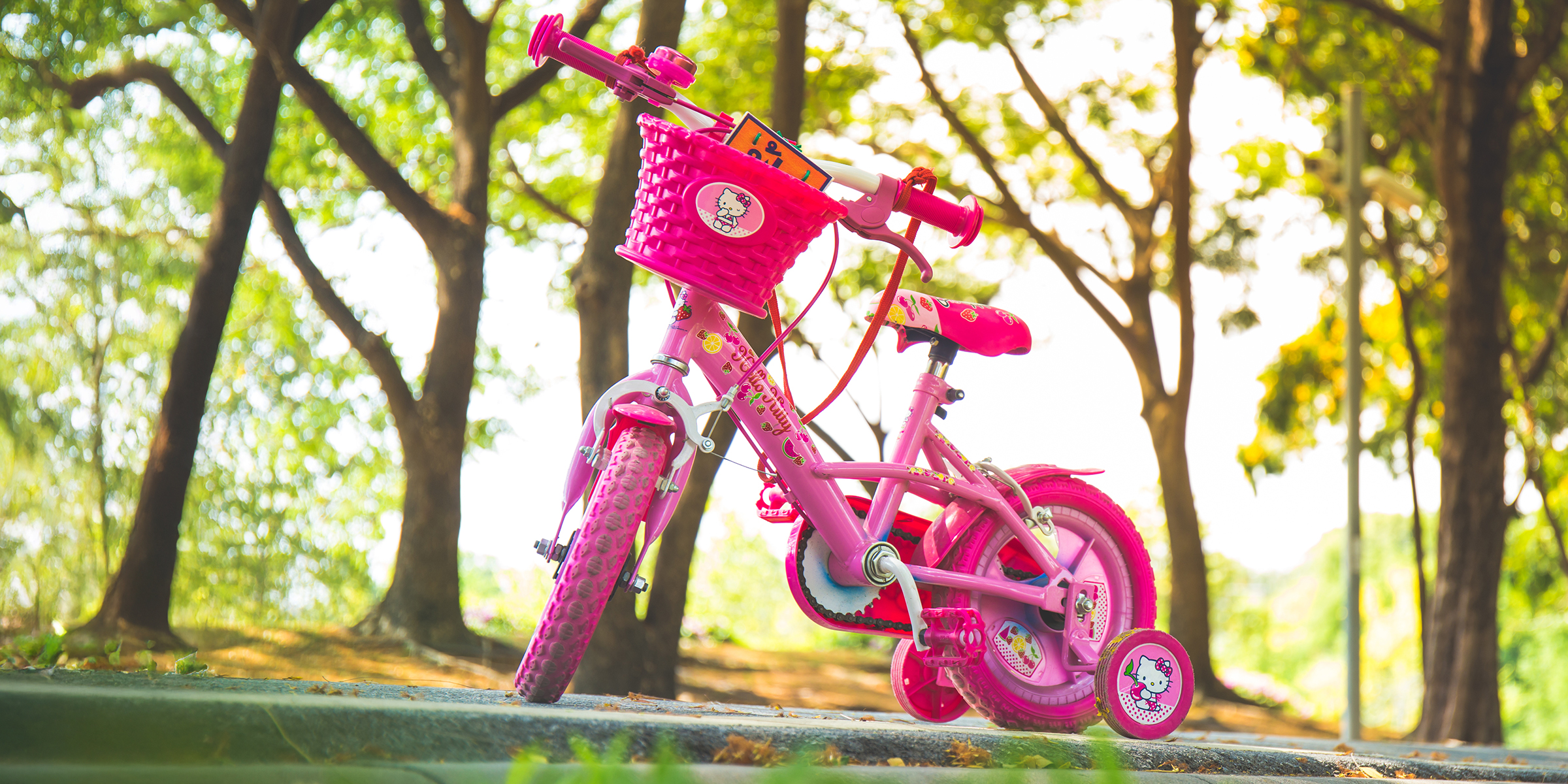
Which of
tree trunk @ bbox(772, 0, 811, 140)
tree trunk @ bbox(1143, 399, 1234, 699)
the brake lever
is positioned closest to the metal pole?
tree trunk @ bbox(1143, 399, 1234, 699)

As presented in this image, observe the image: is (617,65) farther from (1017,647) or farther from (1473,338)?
(1473,338)

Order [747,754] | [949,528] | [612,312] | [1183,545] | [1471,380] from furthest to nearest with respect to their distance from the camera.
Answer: [1183,545] → [1471,380] → [612,312] → [949,528] → [747,754]

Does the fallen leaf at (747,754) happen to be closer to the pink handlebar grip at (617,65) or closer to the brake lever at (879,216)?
the brake lever at (879,216)

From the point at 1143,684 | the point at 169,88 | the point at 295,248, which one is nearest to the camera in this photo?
the point at 1143,684

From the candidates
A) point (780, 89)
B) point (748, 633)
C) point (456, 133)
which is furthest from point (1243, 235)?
point (748, 633)

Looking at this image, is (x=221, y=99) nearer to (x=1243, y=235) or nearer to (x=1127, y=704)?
(x=1127, y=704)

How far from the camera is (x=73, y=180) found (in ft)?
25.9

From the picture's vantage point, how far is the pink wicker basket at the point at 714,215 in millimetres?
3076

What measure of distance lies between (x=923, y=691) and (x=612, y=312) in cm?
347

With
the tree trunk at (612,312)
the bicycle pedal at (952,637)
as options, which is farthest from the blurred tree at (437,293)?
the bicycle pedal at (952,637)

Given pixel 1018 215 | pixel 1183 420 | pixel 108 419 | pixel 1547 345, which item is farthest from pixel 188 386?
pixel 1547 345

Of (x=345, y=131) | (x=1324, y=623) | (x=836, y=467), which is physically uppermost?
(x=345, y=131)

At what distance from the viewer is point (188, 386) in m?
7.56

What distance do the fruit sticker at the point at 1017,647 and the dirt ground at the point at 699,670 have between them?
104 inches
